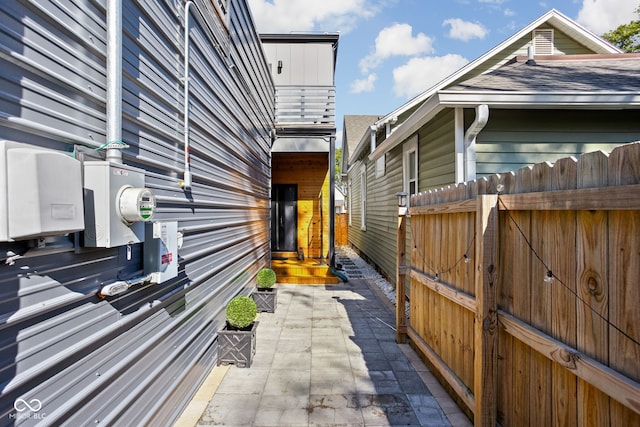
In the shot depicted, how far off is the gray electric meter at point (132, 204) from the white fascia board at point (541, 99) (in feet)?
11.9

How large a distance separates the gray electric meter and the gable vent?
8441mm

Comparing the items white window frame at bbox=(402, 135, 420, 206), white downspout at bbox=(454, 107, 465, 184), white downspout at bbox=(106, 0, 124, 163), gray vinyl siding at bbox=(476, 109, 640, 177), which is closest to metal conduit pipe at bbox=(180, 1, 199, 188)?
white downspout at bbox=(106, 0, 124, 163)

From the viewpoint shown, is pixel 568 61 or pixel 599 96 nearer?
pixel 599 96

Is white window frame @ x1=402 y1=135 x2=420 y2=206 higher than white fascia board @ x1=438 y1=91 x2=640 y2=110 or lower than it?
lower

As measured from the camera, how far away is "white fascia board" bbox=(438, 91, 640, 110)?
159 inches

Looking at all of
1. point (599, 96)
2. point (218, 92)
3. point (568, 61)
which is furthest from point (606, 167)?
point (568, 61)

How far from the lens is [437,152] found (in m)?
5.03

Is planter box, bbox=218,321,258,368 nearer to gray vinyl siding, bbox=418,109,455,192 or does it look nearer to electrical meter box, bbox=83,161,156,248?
electrical meter box, bbox=83,161,156,248

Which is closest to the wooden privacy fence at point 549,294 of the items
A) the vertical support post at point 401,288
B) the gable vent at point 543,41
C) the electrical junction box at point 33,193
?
the vertical support post at point 401,288

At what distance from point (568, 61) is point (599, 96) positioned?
7.81 ft

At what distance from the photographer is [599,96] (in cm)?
405

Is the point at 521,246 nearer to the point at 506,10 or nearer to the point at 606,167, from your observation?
the point at 606,167

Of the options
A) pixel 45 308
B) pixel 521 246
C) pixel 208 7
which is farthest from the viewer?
pixel 208 7
